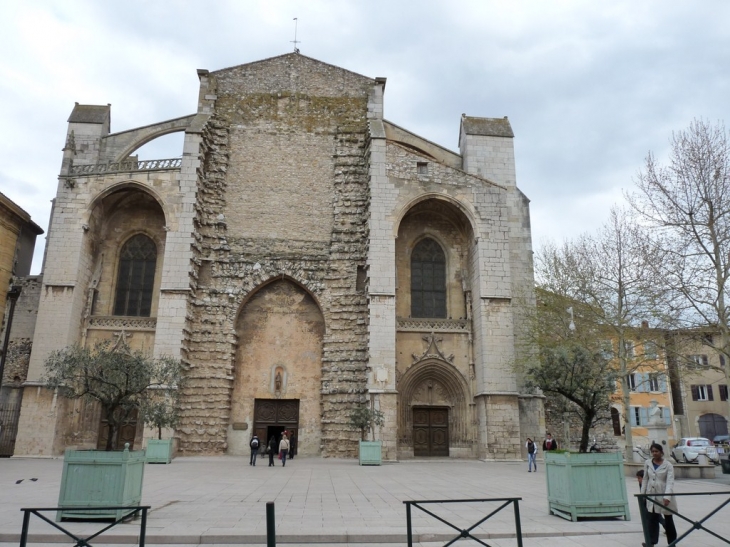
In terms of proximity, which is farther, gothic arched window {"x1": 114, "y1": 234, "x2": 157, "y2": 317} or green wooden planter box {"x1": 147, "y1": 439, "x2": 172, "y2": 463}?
gothic arched window {"x1": 114, "y1": 234, "x2": 157, "y2": 317}

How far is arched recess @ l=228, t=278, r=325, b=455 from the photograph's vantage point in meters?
20.7

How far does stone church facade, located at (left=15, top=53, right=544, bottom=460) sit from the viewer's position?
19.6 m

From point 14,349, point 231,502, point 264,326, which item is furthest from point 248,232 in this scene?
point 231,502

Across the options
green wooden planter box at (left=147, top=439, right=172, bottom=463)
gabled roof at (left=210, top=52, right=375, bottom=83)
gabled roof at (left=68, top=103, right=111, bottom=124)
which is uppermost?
gabled roof at (left=210, top=52, right=375, bottom=83)

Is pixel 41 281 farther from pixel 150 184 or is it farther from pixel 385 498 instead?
pixel 385 498

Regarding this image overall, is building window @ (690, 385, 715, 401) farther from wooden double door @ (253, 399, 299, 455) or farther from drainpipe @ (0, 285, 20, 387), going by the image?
drainpipe @ (0, 285, 20, 387)

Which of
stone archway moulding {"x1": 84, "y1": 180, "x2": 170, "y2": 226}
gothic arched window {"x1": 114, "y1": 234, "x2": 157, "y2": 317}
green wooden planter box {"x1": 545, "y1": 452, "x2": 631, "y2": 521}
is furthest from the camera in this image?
gothic arched window {"x1": 114, "y1": 234, "x2": 157, "y2": 317}

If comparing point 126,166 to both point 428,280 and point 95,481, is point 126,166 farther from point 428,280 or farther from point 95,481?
point 95,481

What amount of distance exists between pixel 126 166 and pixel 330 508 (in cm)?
1709

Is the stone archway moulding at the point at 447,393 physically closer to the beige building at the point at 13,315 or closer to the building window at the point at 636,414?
the beige building at the point at 13,315

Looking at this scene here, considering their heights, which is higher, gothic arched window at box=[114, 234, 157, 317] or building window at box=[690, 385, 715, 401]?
gothic arched window at box=[114, 234, 157, 317]

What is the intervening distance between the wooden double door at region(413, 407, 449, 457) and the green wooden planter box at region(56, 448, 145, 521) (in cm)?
1415

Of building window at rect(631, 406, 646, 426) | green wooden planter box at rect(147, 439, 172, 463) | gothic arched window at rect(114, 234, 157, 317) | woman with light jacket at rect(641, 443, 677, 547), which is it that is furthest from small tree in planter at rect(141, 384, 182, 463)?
building window at rect(631, 406, 646, 426)

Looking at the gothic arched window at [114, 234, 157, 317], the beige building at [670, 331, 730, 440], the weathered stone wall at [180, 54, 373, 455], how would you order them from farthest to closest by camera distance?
the beige building at [670, 331, 730, 440] → the gothic arched window at [114, 234, 157, 317] → the weathered stone wall at [180, 54, 373, 455]
